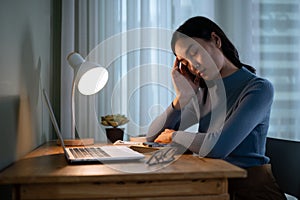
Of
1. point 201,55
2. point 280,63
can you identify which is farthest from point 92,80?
point 280,63

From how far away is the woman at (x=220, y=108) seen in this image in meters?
1.27

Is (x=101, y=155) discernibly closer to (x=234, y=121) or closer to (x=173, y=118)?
(x=234, y=121)

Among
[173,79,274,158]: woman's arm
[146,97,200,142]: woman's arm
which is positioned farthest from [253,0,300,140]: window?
[173,79,274,158]: woman's arm

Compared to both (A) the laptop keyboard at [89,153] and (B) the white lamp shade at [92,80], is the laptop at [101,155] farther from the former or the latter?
(B) the white lamp shade at [92,80]

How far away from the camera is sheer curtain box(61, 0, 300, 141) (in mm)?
2158

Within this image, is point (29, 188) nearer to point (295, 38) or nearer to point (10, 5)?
point (10, 5)

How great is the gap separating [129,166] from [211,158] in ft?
0.94

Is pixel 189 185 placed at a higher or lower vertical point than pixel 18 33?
lower

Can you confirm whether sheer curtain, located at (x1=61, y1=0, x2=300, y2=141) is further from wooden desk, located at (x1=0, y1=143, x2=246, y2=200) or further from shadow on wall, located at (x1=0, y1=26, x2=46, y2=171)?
wooden desk, located at (x1=0, y1=143, x2=246, y2=200)

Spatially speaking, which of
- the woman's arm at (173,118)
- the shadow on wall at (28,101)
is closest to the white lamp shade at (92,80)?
the shadow on wall at (28,101)

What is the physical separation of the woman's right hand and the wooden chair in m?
0.38

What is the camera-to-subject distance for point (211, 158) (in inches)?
47.8

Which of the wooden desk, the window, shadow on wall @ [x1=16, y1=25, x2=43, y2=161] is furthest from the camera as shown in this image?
the window

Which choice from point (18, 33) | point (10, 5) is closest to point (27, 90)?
point (18, 33)
